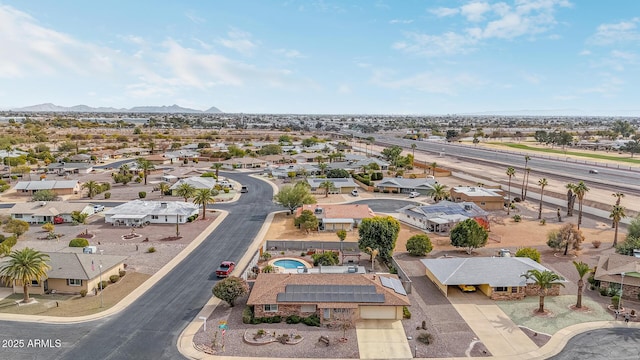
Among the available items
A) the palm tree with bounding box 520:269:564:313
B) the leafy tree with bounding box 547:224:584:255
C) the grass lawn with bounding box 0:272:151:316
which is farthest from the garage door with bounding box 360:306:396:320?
the leafy tree with bounding box 547:224:584:255

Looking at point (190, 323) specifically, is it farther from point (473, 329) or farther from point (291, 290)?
point (473, 329)

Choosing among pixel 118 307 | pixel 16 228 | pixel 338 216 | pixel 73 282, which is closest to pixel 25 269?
pixel 73 282

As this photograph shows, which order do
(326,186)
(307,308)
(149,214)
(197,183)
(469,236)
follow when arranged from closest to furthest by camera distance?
(307,308), (469,236), (149,214), (326,186), (197,183)

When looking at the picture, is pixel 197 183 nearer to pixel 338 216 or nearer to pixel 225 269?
pixel 338 216

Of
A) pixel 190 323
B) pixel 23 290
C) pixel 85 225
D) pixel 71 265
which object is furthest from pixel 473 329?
pixel 85 225

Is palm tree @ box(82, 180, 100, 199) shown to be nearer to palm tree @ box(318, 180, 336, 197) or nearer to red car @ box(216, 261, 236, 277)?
palm tree @ box(318, 180, 336, 197)

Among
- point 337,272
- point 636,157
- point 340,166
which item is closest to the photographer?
point 337,272
